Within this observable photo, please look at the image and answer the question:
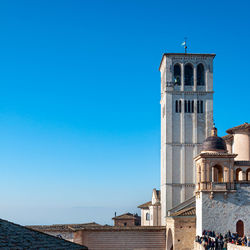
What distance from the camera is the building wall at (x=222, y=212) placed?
109 ft

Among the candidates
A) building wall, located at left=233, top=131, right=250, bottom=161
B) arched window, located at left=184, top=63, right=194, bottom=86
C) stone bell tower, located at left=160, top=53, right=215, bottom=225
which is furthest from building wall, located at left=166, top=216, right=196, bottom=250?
arched window, located at left=184, top=63, right=194, bottom=86

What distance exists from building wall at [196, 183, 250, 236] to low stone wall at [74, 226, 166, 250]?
898 cm

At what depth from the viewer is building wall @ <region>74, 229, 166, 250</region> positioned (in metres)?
40.6

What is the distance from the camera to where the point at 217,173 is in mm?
37000

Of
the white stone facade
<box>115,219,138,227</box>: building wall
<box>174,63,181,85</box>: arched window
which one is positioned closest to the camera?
<box>174,63,181,85</box>: arched window

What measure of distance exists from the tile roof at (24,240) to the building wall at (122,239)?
2721 centimetres

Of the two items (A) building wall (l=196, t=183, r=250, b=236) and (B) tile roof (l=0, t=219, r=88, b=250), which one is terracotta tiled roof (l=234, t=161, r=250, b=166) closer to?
(A) building wall (l=196, t=183, r=250, b=236)

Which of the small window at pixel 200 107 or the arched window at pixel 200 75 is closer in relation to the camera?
the small window at pixel 200 107

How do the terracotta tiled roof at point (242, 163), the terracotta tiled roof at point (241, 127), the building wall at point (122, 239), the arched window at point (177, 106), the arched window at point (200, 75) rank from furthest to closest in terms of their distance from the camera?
the arched window at point (200, 75)
the arched window at point (177, 106)
the building wall at point (122, 239)
the terracotta tiled roof at point (241, 127)
the terracotta tiled roof at point (242, 163)

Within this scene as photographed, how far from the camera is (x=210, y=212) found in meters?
33.2

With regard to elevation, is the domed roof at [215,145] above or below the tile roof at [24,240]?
above

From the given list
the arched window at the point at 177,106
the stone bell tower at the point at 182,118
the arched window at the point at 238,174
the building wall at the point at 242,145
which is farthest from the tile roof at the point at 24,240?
the arched window at the point at 177,106

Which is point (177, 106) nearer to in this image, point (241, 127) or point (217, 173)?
point (241, 127)

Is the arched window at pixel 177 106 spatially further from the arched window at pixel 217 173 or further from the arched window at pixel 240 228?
the arched window at pixel 240 228
